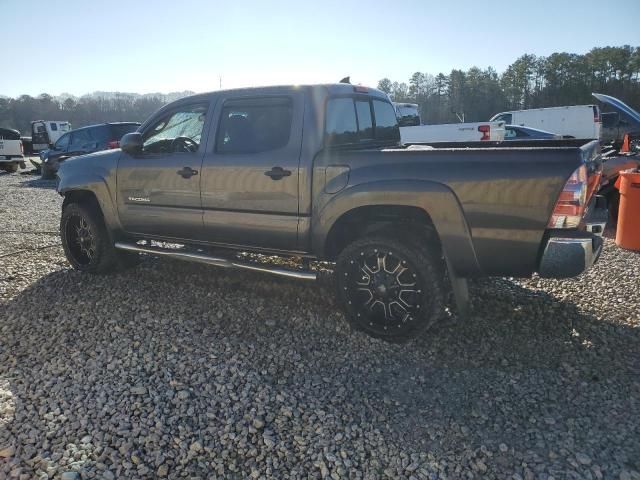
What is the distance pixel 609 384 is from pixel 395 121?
120 inches

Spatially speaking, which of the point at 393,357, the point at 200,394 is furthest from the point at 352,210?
the point at 200,394

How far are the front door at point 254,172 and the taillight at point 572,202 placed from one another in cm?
187

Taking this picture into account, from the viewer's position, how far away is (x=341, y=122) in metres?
3.88

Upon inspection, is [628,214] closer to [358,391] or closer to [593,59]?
[358,391]

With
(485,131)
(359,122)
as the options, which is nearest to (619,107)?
(485,131)

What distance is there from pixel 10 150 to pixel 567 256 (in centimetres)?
2211

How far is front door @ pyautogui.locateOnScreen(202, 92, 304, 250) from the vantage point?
12.3 ft

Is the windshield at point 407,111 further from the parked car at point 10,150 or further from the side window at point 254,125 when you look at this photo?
the parked car at point 10,150

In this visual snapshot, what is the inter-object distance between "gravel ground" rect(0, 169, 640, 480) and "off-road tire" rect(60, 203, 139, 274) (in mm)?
410

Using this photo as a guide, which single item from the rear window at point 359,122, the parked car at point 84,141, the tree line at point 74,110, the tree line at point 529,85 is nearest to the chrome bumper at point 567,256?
the rear window at point 359,122

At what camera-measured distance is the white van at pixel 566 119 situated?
1981 centimetres

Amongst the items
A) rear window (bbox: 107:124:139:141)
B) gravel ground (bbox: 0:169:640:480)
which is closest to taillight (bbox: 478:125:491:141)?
gravel ground (bbox: 0:169:640:480)

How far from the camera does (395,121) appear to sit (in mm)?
4824

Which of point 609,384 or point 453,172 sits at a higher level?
point 453,172
